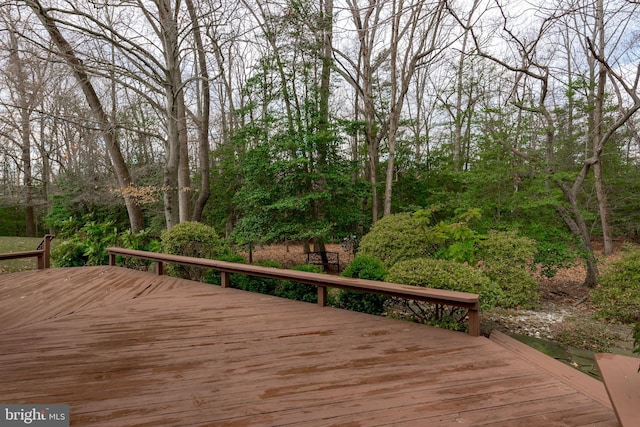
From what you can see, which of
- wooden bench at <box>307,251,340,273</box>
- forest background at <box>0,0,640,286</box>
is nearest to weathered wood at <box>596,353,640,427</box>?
forest background at <box>0,0,640,286</box>

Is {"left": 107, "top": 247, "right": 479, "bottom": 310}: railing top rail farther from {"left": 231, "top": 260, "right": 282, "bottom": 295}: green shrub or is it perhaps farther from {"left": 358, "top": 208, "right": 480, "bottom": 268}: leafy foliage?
{"left": 358, "top": 208, "right": 480, "bottom": 268}: leafy foliage

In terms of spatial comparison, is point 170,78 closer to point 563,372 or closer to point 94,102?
point 94,102

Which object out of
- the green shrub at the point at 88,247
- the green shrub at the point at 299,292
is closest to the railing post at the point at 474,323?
the green shrub at the point at 299,292

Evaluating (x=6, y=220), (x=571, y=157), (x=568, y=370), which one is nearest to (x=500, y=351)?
(x=568, y=370)

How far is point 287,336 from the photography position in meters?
2.80

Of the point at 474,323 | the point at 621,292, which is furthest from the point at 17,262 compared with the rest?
the point at 621,292

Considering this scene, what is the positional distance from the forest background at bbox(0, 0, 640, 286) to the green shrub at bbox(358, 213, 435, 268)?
1101mm

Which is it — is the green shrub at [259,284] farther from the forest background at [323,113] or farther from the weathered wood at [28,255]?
the weathered wood at [28,255]

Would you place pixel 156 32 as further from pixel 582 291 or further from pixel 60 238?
pixel 582 291

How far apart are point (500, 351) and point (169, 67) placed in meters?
7.38

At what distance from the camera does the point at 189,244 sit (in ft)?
19.9

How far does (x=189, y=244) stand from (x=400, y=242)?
13.0 feet

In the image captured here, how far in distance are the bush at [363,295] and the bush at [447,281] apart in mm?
347

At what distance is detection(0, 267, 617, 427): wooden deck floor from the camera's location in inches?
66.1
